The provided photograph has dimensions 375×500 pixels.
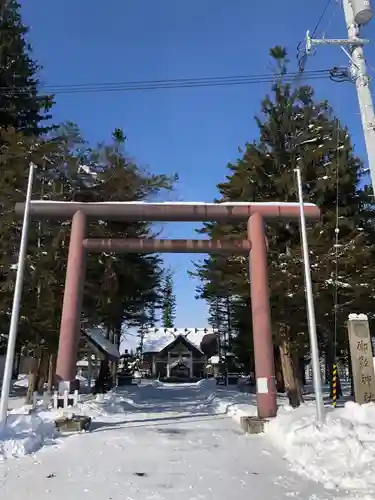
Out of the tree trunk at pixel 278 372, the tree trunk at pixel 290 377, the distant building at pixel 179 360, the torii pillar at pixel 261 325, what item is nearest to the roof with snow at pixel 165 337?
the distant building at pixel 179 360

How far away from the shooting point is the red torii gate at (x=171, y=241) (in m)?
12.6

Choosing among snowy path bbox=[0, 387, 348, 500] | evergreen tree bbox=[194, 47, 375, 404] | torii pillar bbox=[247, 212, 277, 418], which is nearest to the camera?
snowy path bbox=[0, 387, 348, 500]

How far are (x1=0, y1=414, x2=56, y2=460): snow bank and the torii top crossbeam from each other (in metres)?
5.87

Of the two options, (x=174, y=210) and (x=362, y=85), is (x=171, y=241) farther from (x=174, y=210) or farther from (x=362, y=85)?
(x=362, y=85)

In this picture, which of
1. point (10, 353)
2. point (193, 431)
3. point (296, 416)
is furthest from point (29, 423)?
point (296, 416)

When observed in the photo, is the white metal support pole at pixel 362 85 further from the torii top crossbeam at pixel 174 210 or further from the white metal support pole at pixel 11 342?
the white metal support pole at pixel 11 342

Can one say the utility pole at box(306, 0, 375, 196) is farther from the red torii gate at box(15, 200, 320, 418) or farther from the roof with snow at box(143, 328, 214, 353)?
the roof with snow at box(143, 328, 214, 353)

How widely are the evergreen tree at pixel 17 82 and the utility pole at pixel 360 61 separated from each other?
17.9 m

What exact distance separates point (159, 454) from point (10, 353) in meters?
4.77

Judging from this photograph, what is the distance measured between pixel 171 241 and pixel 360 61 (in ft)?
23.2

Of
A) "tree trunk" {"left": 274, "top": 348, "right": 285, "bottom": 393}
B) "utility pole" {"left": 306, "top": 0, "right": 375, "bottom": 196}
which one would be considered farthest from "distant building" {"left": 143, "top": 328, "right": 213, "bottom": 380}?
"utility pole" {"left": 306, "top": 0, "right": 375, "bottom": 196}

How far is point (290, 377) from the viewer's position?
18047 millimetres

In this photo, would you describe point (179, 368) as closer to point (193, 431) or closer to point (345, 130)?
point (345, 130)

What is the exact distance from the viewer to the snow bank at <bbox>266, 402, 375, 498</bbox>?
20.9 ft
